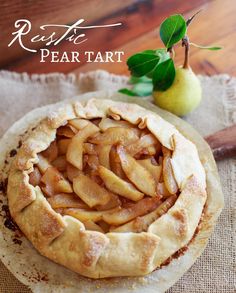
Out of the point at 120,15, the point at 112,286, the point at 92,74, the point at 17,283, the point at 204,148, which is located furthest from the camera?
the point at 120,15

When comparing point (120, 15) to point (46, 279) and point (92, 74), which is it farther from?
point (46, 279)

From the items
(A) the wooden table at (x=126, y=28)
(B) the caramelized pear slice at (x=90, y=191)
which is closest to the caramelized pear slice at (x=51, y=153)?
(B) the caramelized pear slice at (x=90, y=191)

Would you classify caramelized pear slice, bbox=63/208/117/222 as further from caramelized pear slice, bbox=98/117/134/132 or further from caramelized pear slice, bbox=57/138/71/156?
caramelized pear slice, bbox=98/117/134/132

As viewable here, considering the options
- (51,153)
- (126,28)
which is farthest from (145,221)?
(126,28)

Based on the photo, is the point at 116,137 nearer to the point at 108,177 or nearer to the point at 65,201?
the point at 108,177

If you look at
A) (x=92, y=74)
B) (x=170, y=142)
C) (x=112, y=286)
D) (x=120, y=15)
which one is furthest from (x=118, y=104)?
(x=120, y=15)
